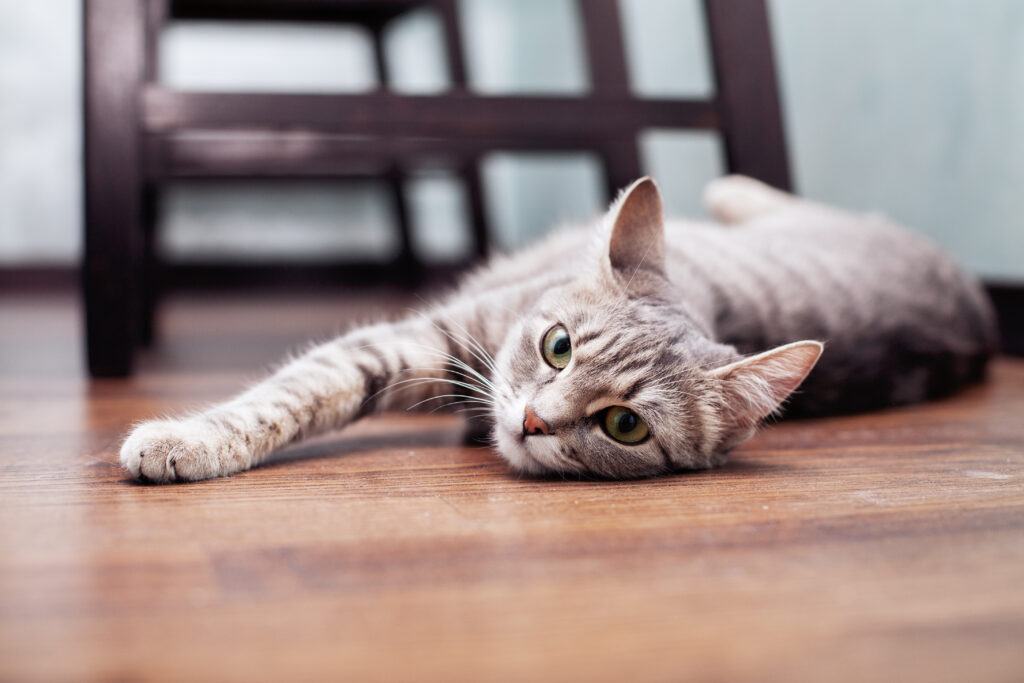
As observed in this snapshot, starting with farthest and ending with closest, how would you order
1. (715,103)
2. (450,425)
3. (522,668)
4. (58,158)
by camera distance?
(58,158), (715,103), (450,425), (522,668)

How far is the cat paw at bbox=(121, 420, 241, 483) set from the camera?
100 cm

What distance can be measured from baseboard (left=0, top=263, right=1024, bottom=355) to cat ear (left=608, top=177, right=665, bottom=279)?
276cm

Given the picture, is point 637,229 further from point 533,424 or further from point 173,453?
point 173,453

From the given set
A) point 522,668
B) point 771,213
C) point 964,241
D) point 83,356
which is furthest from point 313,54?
point 522,668

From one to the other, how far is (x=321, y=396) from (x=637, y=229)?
49 centimetres

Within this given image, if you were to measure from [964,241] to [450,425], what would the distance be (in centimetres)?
159

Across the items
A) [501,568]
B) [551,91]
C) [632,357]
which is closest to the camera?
[501,568]

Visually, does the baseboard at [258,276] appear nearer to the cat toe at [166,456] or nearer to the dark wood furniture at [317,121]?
the dark wood furniture at [317,121]

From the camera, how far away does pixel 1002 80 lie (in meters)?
2.09

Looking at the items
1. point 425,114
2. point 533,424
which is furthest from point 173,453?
point 425,114

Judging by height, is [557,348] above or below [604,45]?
below

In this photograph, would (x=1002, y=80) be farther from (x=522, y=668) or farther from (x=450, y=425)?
(x=522, y=668)

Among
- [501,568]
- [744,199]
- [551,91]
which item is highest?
[551,91]

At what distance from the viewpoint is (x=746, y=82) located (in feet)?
6.79
